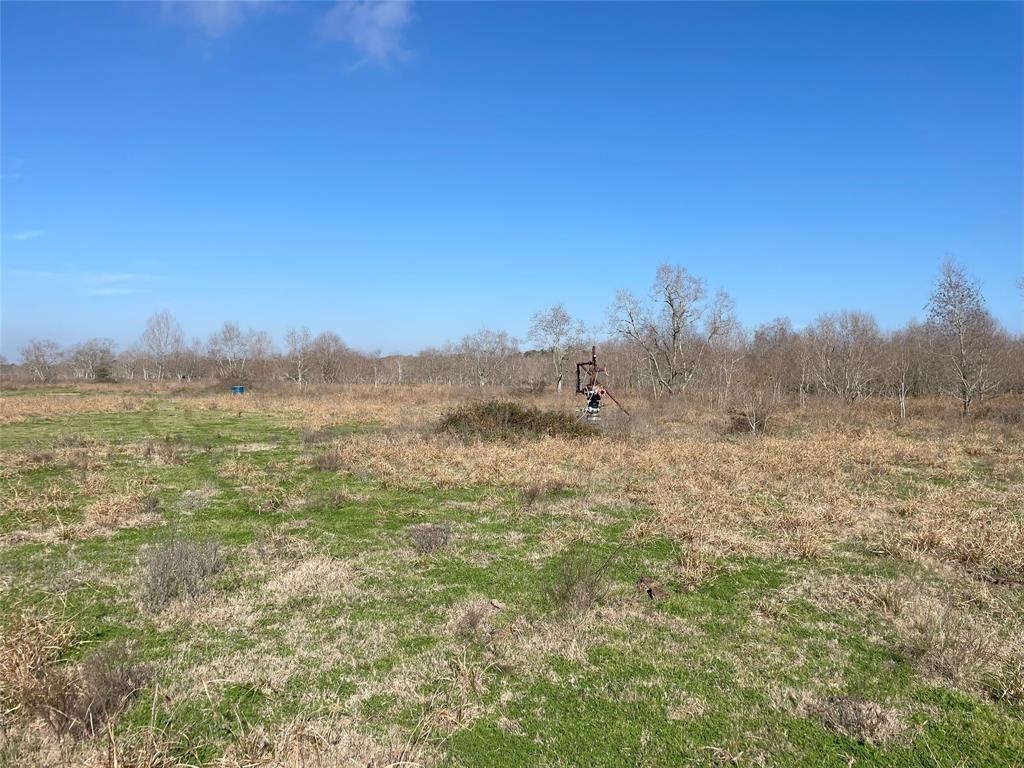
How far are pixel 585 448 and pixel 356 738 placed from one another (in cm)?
1201

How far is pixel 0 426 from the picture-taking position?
818 inches

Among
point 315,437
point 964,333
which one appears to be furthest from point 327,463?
point 964,333

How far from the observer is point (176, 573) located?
19.6 ft

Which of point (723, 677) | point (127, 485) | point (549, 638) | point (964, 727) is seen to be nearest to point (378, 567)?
point (549, 638)

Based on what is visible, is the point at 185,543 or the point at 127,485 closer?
the point at 185,543

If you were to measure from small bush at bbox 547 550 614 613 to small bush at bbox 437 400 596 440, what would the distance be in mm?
9987

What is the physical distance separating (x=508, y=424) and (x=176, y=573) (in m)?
12.0

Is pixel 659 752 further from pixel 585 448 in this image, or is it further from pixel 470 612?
pixel 585 448

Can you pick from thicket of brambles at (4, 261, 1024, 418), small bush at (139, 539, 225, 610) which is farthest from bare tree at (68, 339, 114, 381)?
small bush at (139, 539, 225, 610)

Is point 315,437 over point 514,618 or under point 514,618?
over

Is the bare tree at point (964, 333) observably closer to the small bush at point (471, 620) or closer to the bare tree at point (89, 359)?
the small bush at point (471, 620)

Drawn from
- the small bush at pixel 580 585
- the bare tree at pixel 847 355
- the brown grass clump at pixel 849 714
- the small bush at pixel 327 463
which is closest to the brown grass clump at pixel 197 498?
the small bush at pixel 327 463

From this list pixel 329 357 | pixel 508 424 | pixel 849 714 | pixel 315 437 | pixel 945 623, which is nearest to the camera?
pixel 849 714

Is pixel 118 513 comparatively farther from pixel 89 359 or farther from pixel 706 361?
pixel 89 359
